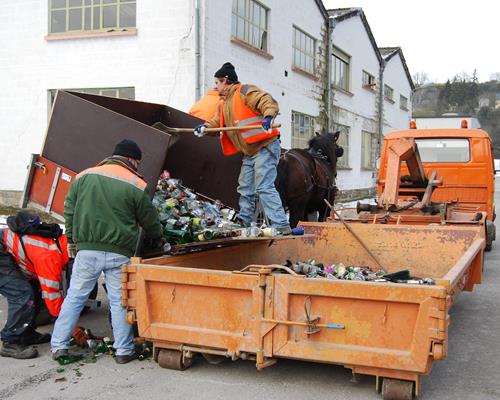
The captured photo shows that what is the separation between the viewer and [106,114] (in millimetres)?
5316

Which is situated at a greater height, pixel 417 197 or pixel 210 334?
pixel 417 197

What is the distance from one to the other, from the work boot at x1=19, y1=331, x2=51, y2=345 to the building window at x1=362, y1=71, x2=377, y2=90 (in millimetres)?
20129

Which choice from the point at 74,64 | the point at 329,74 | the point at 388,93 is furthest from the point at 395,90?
the point at 74,64

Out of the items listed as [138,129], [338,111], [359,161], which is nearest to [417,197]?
[138,129]

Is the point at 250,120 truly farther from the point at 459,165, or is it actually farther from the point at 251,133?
the point at 459,165

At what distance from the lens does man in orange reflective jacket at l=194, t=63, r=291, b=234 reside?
6273mm

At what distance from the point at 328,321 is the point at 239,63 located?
1064cm

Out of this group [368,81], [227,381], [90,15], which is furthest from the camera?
[368,81]

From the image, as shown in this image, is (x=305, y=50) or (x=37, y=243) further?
(x=305, y=50)

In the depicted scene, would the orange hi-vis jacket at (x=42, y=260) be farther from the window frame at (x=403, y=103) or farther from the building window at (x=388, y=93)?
the window frame at (x=403, y=103)

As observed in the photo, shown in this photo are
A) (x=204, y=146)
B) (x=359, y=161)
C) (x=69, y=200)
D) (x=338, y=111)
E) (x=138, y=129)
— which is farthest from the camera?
(x=359, y=161)

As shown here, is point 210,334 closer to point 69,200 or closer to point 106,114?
point 69,200

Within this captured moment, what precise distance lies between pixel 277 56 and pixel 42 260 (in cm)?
1185

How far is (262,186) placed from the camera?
21.3ft
